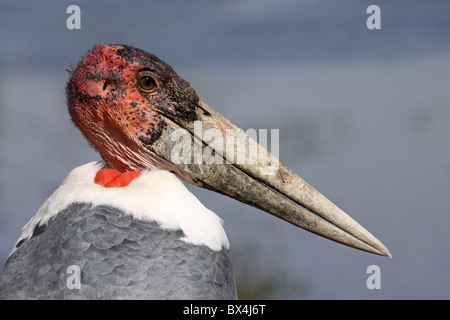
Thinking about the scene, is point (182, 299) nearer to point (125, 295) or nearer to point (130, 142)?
point (125, 295)

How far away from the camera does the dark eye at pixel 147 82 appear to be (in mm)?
3102

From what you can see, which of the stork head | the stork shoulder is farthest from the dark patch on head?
the stork shoulder

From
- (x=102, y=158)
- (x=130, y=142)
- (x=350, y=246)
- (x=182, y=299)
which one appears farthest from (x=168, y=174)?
(x=350, y=246)

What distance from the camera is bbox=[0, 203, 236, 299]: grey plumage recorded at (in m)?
2.58

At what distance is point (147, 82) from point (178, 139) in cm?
29

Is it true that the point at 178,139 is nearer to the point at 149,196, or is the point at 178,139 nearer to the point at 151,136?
the point at 151,136

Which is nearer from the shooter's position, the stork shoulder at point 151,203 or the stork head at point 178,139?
the stork shoulder at point 151,203

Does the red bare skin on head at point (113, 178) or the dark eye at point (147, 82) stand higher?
the dark eye at point (147, 82)

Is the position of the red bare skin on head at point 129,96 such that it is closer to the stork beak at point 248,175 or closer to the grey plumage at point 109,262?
the stork beak at point 248,175

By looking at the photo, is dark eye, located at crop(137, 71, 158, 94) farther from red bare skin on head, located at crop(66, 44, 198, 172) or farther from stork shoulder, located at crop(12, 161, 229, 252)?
stork shoulder, located at crop(12, 161, 229, 252)

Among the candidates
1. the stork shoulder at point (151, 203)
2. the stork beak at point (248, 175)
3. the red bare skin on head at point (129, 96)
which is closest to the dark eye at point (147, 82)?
the red bare skin on head at point (129, 96)

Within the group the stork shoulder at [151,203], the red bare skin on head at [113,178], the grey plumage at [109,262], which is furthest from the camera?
the red bare skin on head at [113,178]

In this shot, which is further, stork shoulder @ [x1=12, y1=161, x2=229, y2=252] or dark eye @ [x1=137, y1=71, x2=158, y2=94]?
dark eye @ [x1=137, y1=71, x2=158, y2=94]

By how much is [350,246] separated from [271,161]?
1.78 feet
